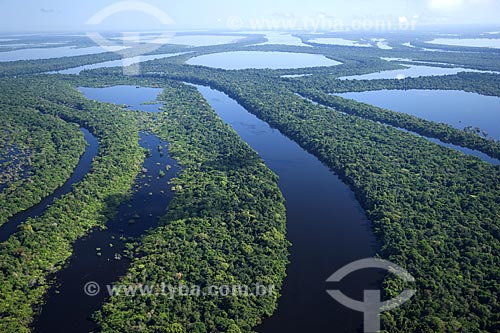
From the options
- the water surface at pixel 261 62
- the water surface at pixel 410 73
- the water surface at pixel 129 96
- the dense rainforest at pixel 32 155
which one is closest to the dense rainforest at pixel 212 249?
the dense rainforest at pixel 32 155

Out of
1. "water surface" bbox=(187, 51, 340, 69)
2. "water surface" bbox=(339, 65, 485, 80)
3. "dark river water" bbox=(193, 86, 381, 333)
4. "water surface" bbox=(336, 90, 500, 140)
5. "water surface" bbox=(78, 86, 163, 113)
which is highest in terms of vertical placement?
"water surface" bbox=(187, 51, 340, 69)

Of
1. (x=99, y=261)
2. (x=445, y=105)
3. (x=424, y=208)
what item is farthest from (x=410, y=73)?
(x=99, y=261)

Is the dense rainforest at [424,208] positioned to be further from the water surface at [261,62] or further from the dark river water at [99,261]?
the water surface at [261,62]

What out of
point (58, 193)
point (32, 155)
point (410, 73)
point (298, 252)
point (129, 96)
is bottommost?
point (298, 252)

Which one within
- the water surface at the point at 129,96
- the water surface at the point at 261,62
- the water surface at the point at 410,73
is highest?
the water surface at the point at 261,62

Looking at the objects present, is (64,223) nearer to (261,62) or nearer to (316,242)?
(316,242)

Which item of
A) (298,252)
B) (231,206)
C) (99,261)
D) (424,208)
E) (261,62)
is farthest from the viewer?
(261,62)

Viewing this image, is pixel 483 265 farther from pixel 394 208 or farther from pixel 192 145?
pixel 192 145

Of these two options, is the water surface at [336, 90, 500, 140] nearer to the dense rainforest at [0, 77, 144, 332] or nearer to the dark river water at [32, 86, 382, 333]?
the dark river water at [32, 86, 382, 333]

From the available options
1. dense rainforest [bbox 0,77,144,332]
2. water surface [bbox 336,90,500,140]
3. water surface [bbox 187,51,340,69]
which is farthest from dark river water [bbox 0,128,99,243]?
water surface [bbox 187,51,340,69]
